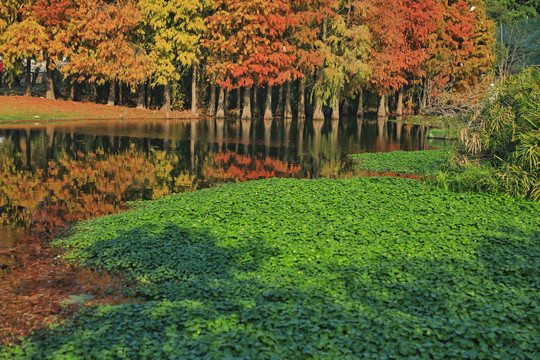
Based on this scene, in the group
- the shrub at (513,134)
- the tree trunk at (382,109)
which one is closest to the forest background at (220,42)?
the tree trunk at (382,109)

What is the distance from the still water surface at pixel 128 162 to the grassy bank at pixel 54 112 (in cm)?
483

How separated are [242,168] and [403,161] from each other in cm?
847

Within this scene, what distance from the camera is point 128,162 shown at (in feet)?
81.0

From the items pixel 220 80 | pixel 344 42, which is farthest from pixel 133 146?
pixel 344 42

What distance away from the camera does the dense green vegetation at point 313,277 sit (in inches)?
288

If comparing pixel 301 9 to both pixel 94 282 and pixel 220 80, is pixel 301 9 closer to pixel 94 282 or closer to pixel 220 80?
pixel 220 80

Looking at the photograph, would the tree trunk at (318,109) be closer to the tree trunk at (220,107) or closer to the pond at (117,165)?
the tree trunk at (220,107)

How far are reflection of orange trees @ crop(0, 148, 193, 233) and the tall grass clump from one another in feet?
33.2

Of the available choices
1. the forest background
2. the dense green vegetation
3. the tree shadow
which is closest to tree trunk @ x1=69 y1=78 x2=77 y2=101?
the forest background

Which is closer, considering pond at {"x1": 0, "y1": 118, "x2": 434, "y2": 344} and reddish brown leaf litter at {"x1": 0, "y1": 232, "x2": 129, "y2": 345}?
reddish brown leaf litter at {"x1": 0, "y1": 232, "x2": 129, "y2": 345}

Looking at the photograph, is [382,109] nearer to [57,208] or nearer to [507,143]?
[507,143]

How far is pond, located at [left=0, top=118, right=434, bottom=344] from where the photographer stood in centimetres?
1383

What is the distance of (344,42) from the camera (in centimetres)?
5766

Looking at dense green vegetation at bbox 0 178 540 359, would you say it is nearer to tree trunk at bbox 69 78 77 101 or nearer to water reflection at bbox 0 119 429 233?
water reflection at bbox 0 119 429 233
